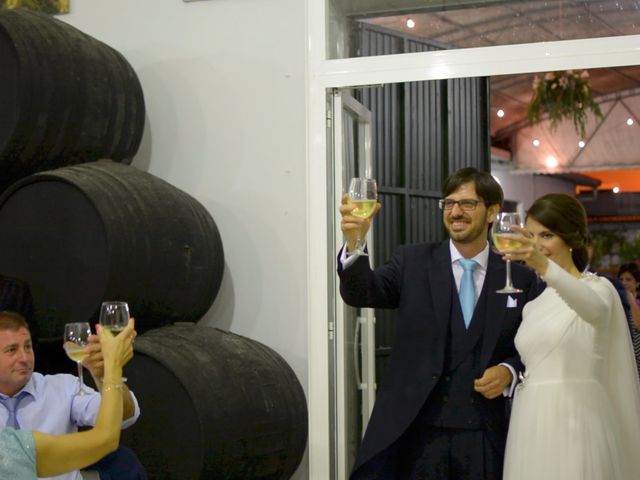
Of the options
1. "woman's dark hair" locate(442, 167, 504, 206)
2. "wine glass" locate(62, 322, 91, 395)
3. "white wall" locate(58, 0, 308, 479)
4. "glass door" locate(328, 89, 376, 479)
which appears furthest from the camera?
"white wall" locate(58, 0, 308, 479)

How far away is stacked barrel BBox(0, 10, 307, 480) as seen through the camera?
3.66 metres

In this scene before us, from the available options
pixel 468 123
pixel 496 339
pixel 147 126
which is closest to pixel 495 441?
pixel 496 339

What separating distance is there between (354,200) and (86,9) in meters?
2.45

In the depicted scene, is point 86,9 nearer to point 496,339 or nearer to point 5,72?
point 5,72

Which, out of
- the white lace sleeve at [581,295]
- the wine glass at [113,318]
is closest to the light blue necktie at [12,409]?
the wine glass at [113,318]

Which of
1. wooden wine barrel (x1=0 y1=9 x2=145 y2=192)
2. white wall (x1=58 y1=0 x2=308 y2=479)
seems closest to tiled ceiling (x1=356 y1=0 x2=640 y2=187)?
white wall (x1=58 y1=0 x2=308 y2=479)

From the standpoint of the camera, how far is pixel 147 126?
461 cm

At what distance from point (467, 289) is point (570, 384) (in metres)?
0.43

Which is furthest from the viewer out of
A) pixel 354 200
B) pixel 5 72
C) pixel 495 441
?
pixel 5 72

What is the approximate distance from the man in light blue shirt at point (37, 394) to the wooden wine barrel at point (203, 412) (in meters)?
0.62

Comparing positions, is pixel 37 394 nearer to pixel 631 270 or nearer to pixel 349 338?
pixel 349 338

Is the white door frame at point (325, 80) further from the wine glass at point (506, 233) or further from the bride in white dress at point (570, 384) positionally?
the wine glass at point (506, 233)

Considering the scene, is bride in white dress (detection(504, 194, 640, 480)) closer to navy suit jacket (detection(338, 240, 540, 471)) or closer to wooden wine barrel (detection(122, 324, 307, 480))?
navy suit jacket (detection(338, 240, 540, 471))

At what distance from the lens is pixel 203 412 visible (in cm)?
358
